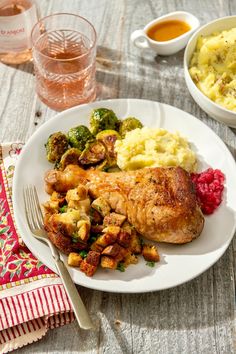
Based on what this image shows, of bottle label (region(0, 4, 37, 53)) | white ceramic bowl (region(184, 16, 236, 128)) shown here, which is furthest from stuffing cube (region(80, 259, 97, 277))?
bottle label (region(0, 4, 37, 53))

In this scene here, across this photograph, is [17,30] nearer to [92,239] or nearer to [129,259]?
[92,239]

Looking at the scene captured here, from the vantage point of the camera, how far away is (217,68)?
187 inches

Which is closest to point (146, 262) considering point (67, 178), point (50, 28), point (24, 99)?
point (67, 178)

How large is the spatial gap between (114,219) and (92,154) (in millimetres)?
669

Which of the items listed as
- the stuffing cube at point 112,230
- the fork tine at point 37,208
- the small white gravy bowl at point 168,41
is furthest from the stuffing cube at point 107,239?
the small white gravy bowl at point 168,41

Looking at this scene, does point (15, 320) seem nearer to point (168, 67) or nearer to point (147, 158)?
point (147, 158)

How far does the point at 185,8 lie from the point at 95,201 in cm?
284

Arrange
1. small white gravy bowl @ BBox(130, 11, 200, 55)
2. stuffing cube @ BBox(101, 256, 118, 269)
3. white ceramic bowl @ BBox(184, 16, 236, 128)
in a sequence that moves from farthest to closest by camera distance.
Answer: small white gravy bowl @ BBox(130, 11, 200, 55)
white ceramic bowl @ BBox(184, 16, 236, 128)
stuffing cube @ BBox(101, 256, 118, 269)

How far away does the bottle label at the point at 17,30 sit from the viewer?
4805mm

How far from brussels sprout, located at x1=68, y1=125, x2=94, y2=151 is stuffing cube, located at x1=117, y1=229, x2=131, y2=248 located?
92 centimetres

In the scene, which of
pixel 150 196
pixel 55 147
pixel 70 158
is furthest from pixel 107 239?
pixel 55 147

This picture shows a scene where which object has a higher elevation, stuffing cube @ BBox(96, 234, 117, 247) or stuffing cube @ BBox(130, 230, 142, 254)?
stuffing cube @ BBox(96, 234, 117, 247)

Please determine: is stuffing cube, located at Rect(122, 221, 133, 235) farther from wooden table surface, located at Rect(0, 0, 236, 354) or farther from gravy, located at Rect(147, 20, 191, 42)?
gravy, located at Rect(147, 20, 191, 42)

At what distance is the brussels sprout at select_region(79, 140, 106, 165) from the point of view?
4109mm
